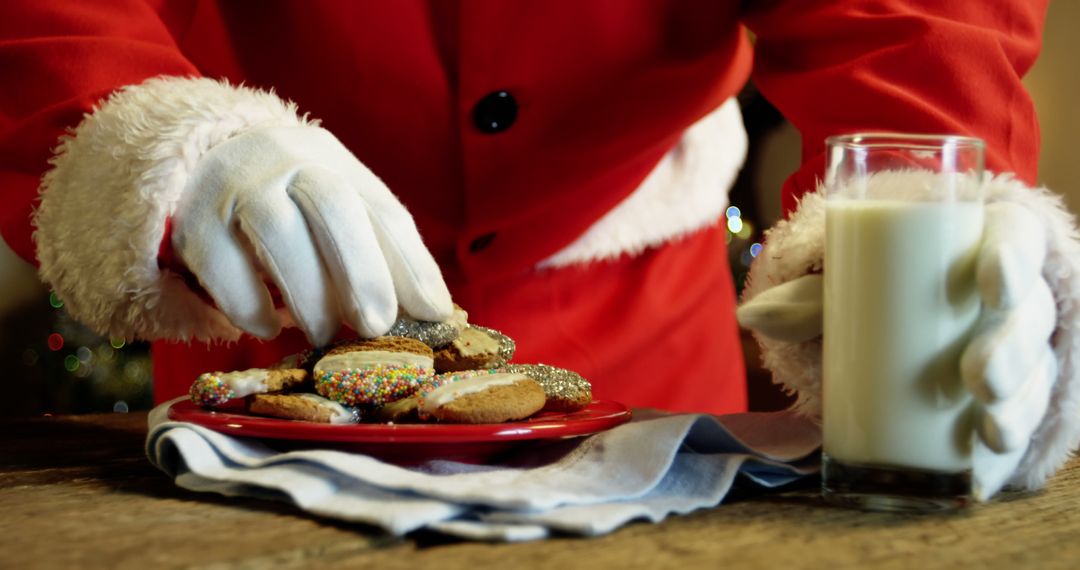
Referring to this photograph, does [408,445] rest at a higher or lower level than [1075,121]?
lower

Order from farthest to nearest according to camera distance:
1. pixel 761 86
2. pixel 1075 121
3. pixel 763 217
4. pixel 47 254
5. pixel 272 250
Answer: pixel 763 217 < pixel 1075 121 < pixel 761 86 < pixel 47 254 < pixel 272 250

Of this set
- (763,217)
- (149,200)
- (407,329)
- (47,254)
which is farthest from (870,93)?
(763,217)

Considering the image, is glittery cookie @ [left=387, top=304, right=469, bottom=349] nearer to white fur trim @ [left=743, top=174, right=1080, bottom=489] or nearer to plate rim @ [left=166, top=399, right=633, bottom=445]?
plate rim @ [left=166, top=399, right=633, bottom=445]

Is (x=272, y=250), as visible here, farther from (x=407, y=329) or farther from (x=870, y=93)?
(x=870, y=93)

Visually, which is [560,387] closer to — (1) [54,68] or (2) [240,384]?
(2) [240,384]

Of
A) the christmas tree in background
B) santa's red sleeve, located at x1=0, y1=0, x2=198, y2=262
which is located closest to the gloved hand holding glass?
santa's red sleeve, located at x1=0, y1=0, x2=198, y2=262

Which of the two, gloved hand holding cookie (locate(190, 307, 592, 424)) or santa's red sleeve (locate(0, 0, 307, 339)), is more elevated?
santa's red sleeve (locate(0, 0, 307, 339))

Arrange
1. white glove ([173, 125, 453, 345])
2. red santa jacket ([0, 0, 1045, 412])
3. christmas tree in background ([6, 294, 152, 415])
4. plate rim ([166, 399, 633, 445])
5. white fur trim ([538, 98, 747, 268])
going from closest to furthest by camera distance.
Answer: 1. plate rim ([166, 399, 633, 445])
2. white glove ([173, 125, 453, 345])
3. red santa jacket ([0, 0, 1045, 412])
4. white fur trim ([538, 98, 747, 268])
5. christmas tree in background ([6, 294, 152, 415])

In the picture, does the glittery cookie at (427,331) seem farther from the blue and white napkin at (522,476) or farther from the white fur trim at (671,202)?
the white fur trim at (671,202)
